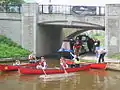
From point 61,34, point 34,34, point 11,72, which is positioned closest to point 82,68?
point 11,72

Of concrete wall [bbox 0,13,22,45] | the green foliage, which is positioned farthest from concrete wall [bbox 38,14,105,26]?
the green foliage

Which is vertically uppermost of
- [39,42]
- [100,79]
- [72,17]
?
[72,17]

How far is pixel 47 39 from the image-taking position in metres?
42.4

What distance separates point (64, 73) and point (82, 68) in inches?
90.0

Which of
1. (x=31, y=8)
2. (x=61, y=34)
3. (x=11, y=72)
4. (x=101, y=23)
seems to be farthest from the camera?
(x=61, y=34)

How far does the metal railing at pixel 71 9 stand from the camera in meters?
36.5

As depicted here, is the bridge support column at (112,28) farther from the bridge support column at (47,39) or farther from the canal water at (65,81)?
the bridge support column at (47,39)

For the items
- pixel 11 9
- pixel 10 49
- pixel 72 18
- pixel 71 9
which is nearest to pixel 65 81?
pixel 72 18

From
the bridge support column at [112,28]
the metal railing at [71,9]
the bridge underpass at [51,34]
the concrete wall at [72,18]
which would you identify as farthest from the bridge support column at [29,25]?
the bridge support column at [112,28]

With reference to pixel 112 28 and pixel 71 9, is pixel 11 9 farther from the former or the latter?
pixel 112 28

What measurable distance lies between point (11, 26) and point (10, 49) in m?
3.64

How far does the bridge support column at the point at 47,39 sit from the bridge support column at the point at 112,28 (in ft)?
25.3

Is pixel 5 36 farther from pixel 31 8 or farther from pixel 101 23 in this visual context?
pixel 101 23

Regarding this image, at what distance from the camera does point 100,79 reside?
2725cm
